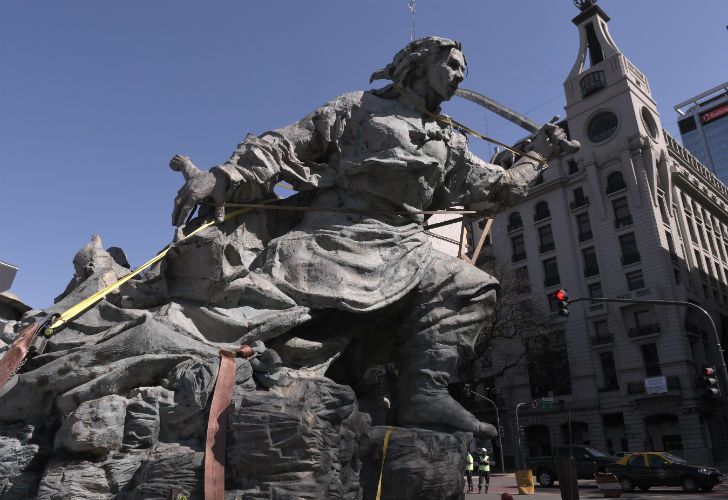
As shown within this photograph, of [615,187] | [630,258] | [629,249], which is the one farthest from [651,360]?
[615,187]

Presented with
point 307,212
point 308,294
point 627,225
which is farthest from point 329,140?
point 627,225

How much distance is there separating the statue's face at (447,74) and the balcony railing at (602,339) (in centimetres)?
3403

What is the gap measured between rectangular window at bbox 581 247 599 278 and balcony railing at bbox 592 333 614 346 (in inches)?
144

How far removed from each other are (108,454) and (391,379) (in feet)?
7.85

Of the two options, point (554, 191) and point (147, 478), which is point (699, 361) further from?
point (147, 478)

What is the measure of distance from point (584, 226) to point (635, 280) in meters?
4.81

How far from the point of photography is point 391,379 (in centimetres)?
505

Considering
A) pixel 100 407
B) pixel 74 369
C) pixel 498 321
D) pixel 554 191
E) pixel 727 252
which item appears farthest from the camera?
pixel 727 252

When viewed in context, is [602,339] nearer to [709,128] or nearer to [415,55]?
[415,55]

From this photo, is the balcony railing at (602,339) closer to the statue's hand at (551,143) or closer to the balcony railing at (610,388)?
the balcony railing at (610,388)

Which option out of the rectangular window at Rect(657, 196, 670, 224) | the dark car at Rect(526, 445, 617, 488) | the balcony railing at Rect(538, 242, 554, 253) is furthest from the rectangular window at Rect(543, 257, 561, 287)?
the dark car at Rect(526, 445, 617, 488)

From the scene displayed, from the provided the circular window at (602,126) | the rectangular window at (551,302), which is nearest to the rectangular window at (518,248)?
the rectangular window at (551,302)

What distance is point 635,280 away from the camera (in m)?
36.2

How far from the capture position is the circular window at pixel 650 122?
39.6 meters
